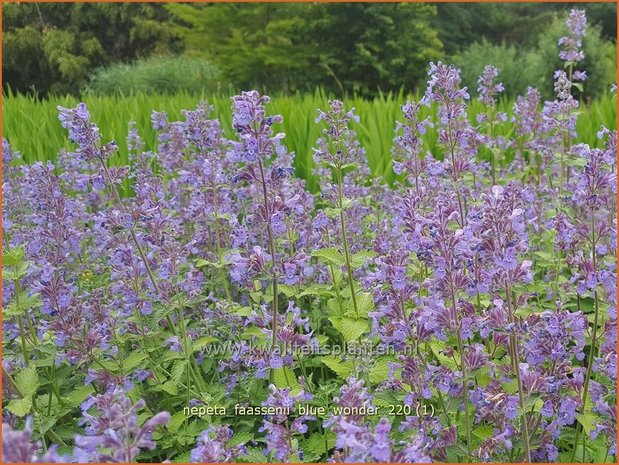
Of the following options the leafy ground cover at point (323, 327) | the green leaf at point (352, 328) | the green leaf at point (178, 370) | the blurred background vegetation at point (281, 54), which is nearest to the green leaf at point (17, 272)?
the leafy ground cover at point (323, 327)

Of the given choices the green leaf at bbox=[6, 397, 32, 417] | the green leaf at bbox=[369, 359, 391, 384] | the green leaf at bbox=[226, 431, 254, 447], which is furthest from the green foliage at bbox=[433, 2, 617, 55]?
the green leaf at bbox=[6, 397, 32, 417]

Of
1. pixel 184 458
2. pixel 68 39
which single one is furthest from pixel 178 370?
pixel 68 39

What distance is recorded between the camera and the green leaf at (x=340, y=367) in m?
2.46

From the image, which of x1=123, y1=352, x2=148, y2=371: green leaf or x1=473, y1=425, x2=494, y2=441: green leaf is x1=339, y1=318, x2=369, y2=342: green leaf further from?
x1=123, y1=352, x2=148, y2=371: green leaf

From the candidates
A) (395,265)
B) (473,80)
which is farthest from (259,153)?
(473,80)

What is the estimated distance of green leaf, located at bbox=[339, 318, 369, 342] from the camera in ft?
8.09

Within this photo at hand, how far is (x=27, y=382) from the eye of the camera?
2.47m

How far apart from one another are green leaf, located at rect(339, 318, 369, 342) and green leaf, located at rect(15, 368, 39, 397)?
1206mm

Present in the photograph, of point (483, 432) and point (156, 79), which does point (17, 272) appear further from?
point (156, 79)

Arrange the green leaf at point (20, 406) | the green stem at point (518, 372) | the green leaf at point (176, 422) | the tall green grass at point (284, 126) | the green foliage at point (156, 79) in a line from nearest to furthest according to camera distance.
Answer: the green stem at point (518, 372), the green leaf at point (20, 406), the green leaf at point (176, 422), the tall green grass at point (284, 126), the green foliage at point (156, 79)

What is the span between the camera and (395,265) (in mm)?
2244

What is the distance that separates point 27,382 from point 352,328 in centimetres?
128

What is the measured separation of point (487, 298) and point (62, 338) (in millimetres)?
1757

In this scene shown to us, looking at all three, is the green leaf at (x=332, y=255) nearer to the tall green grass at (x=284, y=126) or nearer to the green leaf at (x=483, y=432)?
the green leaf at (x=483, y=432)
